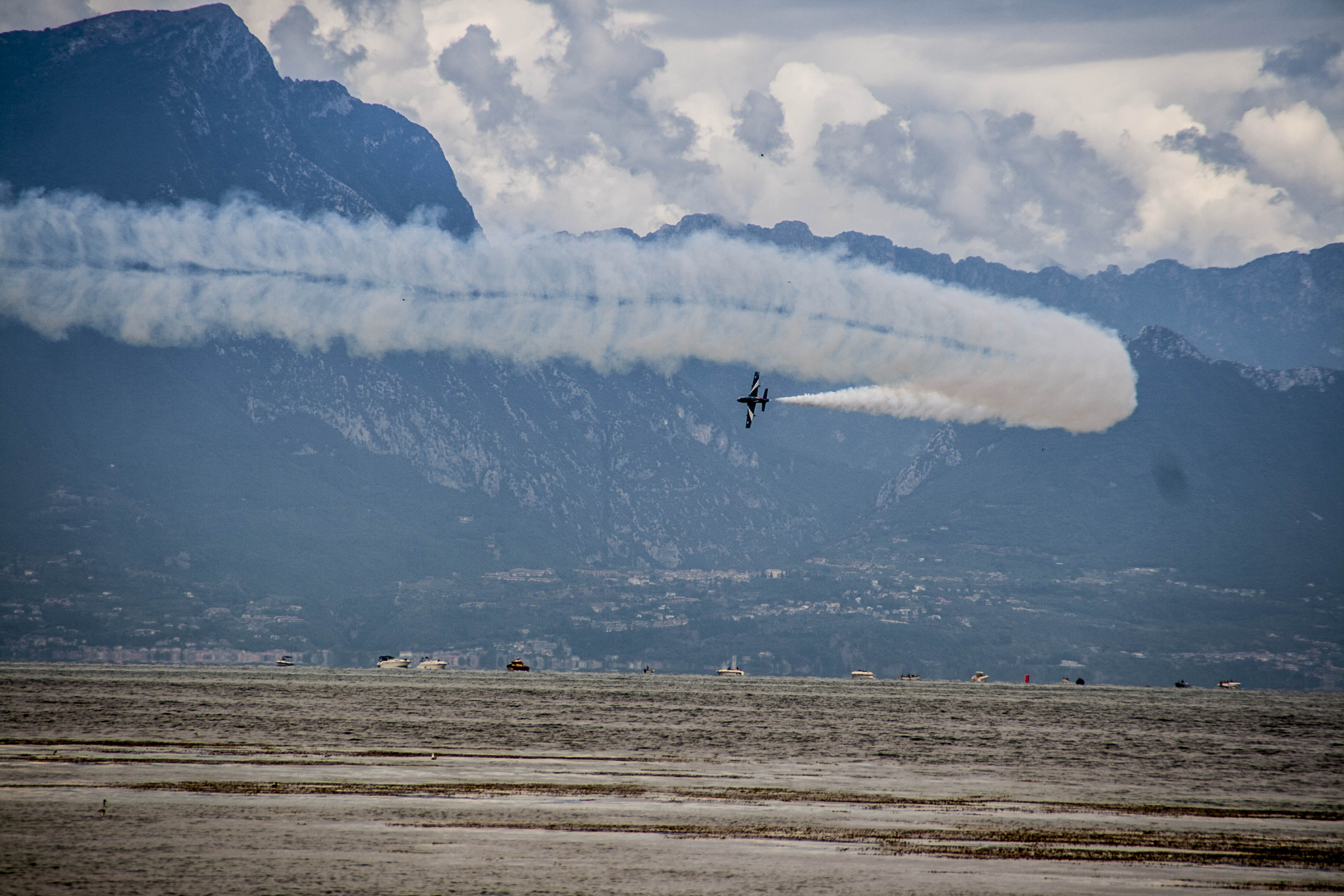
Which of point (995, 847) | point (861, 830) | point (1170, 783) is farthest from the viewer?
point (1170, 783)

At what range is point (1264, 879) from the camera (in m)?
38.7

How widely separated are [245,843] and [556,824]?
11469mm

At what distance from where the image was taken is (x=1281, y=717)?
160m

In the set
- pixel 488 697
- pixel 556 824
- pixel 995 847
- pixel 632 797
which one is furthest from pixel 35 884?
pixel 488 697

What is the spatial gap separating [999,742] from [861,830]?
54203 mm

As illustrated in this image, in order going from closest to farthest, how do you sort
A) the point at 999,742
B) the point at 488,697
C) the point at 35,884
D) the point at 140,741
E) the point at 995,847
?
1. the point at 35,884
2. the point at 995,847
3. the point at 140,741
4. the point at 999,742
5. the point at 488,697

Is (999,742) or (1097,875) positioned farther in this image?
(999,742)

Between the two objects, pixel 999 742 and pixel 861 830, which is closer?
pixel 861 830

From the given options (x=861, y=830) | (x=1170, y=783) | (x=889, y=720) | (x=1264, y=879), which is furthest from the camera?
(x=889, y=720)

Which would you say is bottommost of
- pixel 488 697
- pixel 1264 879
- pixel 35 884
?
pixel 488 697

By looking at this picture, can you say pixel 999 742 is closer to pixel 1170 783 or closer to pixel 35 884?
pixel 1170 783

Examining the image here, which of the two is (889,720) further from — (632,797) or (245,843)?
(245,843)

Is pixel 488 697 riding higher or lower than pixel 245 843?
lower

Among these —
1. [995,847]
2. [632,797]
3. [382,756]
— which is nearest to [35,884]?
[632,797]
